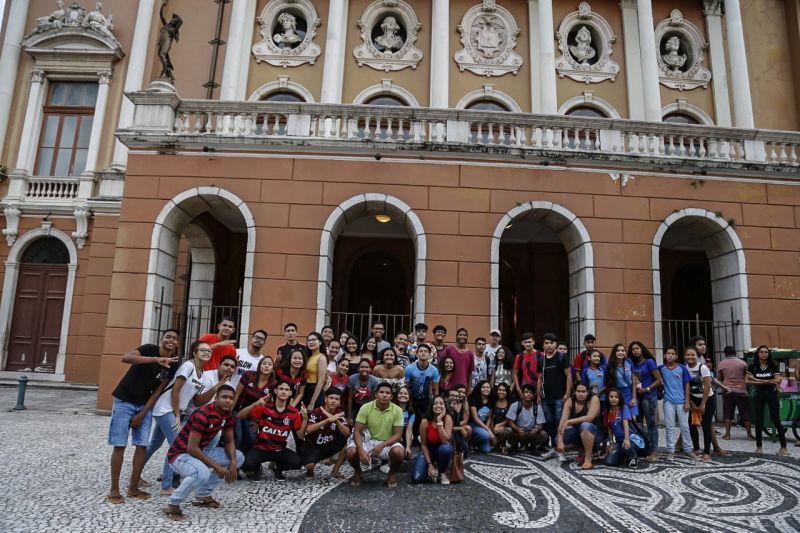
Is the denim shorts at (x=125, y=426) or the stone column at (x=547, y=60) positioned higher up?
the stone column at (x=547, y=60)

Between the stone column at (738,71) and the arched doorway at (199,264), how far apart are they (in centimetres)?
1568

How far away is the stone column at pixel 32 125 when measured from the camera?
57.8ft

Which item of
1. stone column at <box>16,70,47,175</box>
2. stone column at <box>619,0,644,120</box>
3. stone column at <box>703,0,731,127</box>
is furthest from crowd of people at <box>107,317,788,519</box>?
stone column at <box>16,70,47,175</box>

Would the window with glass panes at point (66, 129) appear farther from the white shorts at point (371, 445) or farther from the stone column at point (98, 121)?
the white shorts at point (371, 445)

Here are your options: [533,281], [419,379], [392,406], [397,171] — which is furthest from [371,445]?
[533,281]

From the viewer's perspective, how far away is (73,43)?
18047 millimetres

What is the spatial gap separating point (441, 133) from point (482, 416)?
6.54 meters

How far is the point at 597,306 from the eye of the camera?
11.5 meters

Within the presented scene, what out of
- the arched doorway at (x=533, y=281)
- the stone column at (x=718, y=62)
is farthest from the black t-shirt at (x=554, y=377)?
the stone column at (x=718, y=62)

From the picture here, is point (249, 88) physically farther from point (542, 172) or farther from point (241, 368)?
point (241, 368)

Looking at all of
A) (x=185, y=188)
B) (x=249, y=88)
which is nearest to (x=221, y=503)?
(x=185, y=188)

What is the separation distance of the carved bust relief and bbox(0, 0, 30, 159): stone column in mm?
14794

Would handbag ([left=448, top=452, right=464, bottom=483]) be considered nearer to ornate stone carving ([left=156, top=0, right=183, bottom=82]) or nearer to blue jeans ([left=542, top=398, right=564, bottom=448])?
blue jeans ([left=542, top=398, right=564, bottom=448])

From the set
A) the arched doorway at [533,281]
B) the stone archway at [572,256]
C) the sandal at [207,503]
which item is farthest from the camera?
the arched doorway at [533,281]
